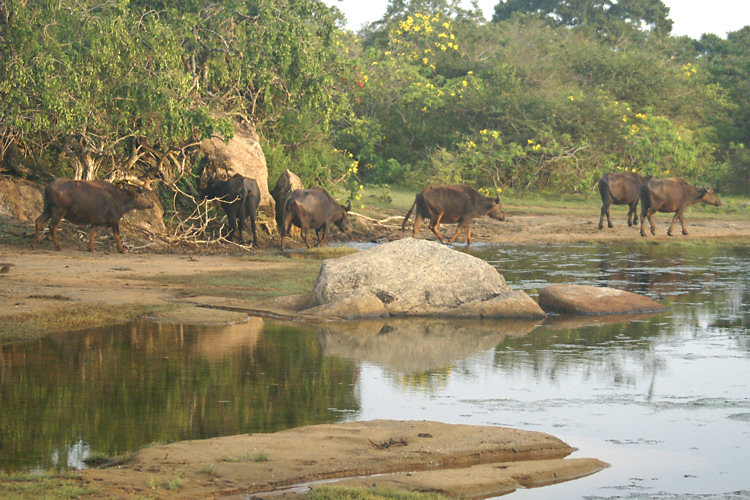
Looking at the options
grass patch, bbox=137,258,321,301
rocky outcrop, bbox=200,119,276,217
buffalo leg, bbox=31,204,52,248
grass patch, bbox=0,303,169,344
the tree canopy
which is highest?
the tree canopy

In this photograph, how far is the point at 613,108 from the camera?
33.0 meters

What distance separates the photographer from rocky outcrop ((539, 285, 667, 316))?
1309 centimetres

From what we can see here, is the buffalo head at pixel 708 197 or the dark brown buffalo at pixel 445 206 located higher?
the buffalo head at pixel 708 197

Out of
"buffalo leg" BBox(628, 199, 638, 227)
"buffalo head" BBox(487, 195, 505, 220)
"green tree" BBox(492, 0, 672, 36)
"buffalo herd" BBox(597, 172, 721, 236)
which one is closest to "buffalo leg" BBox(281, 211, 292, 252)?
"buffalo head" BBox(487, 195, 505, 220)

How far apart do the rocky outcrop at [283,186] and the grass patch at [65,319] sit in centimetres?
968

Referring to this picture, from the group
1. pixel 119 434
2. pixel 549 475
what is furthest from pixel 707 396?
pixel 119 434

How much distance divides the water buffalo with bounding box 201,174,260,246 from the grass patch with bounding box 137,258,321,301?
11.6 ft

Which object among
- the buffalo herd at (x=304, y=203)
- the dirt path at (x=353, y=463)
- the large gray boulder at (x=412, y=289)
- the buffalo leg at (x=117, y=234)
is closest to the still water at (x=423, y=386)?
the dirt path at (x=353, y=463)

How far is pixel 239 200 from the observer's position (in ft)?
64.5

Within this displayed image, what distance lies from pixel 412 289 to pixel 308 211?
281 inches

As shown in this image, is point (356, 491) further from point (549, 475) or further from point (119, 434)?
point (119, 434)

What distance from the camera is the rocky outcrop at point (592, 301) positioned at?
1309cm

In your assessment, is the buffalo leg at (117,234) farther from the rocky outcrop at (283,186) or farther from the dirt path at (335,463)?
the dirt path at (335,463)

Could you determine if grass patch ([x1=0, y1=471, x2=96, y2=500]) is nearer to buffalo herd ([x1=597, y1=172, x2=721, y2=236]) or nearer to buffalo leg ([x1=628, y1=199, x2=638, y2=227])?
buffalo herd ([x1=597, y1=172, x2=721, y2=236])
